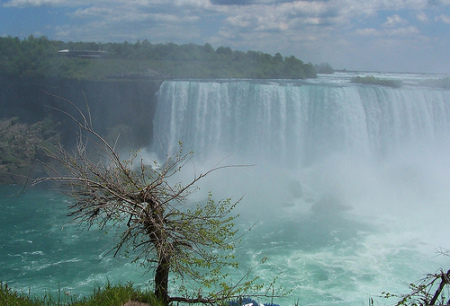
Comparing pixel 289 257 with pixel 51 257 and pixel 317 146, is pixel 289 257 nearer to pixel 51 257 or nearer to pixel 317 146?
pixel 51 257

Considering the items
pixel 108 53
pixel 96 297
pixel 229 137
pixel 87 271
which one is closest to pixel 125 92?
pixel 229 137

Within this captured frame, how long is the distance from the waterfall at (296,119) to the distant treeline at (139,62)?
6.29m

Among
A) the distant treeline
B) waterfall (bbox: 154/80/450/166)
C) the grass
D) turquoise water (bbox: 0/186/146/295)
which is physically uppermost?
the distant treeline

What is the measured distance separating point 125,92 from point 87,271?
502 inches

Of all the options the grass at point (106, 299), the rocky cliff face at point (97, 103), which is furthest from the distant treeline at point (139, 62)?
the grass at point (106, 299)

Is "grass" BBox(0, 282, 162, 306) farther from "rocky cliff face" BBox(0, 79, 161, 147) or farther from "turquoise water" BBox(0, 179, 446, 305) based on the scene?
"rocky cliff face" BBox(0, 79, 161, 147)

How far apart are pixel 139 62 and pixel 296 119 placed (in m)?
13.6

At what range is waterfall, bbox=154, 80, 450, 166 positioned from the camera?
1775cm

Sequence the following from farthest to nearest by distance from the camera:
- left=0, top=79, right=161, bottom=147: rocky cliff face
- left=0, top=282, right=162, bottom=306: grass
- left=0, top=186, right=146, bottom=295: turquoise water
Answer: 1. left=0, top=79, right=161, bottom=147: rocky cliff face
2. left=0, top=186, right=146, bottom=295: turquoise water
3. left=0, top=282, right=162, bottom=306: grass

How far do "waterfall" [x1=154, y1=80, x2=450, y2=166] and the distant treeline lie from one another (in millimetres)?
6288

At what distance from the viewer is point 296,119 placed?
17.9 m

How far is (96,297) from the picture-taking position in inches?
157

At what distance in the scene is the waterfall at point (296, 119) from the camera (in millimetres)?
17750

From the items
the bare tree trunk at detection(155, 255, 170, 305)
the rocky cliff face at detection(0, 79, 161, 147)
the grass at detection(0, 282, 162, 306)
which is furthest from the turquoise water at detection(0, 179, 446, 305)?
the rocky cliff face at detection(0, 79, 161, 147)
